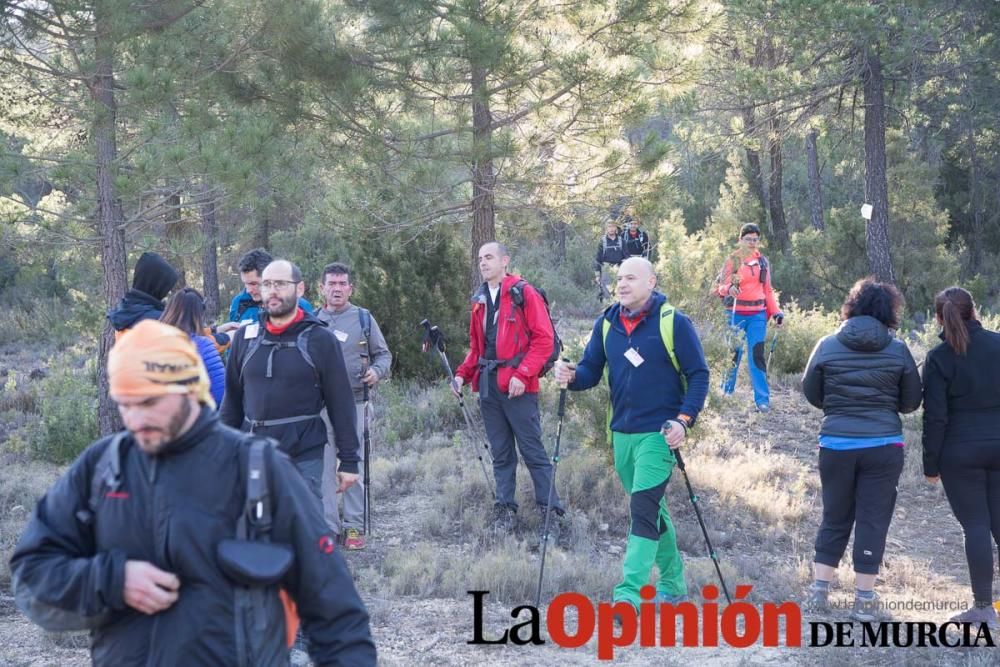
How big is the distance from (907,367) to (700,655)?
6.55 ft

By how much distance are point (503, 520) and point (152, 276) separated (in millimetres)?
3453

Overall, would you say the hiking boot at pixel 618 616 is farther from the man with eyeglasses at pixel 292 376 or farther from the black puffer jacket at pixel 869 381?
the man with eyeglasses at pixel 292 376

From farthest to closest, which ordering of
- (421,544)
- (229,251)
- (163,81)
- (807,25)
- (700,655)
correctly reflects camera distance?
1. (229,251)
2. (807,25)
3. (163,81)
4. (421,544)
5. (700,655)

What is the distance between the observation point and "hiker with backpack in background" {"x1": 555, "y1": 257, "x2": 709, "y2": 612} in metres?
5.60

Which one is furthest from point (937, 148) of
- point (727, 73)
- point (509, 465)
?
point (509, 465)

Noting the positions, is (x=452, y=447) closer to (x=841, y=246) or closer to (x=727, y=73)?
(x=727, y=73)

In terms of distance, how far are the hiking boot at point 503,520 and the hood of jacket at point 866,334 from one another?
10.2 feet

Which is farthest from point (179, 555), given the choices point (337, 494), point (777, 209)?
point (777, 209)

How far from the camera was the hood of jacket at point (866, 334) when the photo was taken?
5715 mm

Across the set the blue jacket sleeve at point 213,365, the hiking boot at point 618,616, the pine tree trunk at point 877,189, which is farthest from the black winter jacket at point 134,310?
the pine tree trunk at point 877,189

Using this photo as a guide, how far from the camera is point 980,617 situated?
18.8 ft

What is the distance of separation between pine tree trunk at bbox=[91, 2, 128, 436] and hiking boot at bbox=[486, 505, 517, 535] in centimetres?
402

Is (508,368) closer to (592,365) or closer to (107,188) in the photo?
(592,365)

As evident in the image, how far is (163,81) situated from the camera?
905 centimetres
